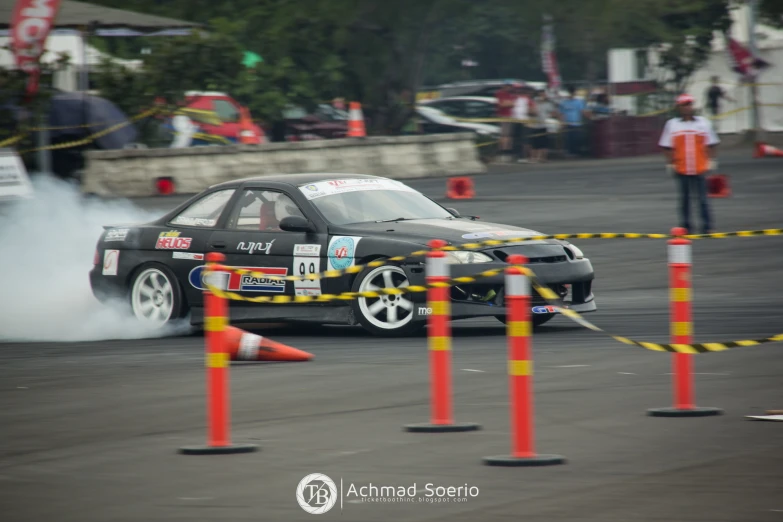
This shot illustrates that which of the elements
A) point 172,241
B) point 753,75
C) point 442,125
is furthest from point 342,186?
point 753,75

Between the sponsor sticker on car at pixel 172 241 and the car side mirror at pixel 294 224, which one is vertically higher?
the car side mirror at pixel 294 224

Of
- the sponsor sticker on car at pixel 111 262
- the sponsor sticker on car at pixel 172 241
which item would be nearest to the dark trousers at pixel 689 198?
the sponsor sticker on car at pixel 172 241

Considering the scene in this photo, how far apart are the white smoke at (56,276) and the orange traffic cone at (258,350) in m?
2.17

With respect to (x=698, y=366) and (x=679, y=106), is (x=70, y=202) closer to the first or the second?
(x=679, y=106)

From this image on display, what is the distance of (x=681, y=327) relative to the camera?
7.39m

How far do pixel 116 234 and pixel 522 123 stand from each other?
22.0 metres

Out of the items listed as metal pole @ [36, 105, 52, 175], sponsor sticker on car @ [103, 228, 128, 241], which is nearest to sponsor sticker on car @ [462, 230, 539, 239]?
sponsor sticker on car @ [103, 228, 128, 241]

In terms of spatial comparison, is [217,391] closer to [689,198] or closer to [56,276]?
[56,276]

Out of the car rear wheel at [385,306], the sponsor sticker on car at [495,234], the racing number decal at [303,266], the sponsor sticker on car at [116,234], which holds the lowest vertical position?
the car rear wheel at [385,306]

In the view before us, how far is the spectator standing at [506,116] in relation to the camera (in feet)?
109

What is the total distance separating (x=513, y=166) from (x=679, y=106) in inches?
601

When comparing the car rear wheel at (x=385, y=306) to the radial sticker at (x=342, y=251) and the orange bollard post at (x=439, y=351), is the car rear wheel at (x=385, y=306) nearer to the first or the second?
the radial sticker at (x=342, y=251)

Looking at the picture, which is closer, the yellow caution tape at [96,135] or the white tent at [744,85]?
the yellow caution tape at [96,135]

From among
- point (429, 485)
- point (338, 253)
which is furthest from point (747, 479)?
point (338, 253)
